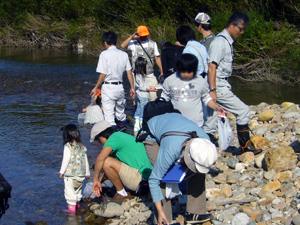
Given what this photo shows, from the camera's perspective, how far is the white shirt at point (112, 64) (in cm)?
687

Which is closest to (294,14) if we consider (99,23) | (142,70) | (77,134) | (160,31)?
(160,31)

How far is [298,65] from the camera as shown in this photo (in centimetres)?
1195

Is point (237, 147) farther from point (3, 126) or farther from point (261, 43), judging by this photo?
point (261, 43)

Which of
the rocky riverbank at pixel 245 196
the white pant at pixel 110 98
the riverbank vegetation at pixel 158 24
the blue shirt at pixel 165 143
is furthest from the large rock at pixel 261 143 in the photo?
the riverbank vegetation at pixel 158 24

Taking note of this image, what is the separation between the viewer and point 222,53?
546 cm

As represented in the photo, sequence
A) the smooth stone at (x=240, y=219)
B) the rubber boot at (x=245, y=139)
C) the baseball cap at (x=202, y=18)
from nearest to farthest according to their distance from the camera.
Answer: the smooth stone at (x=240, y=219)
the rubber boot at (x=245, y=139)
the baseball cap at (x=202, y=18)

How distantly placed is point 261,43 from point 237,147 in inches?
274

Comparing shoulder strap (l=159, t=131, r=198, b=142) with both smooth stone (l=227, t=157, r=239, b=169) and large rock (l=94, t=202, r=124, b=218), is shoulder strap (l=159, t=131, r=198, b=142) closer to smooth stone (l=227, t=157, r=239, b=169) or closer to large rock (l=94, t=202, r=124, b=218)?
large rock (l=94, t=202, r=124, b=218)

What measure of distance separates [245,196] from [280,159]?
757mm

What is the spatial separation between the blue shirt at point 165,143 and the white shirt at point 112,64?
294 centimetres

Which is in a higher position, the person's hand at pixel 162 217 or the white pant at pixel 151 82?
the white pant at pixel 151 82

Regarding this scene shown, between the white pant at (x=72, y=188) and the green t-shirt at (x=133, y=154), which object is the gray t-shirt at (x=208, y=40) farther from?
the white pant at (x=72, y=188)

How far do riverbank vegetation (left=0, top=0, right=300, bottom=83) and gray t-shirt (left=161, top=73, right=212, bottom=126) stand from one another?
7.72 m

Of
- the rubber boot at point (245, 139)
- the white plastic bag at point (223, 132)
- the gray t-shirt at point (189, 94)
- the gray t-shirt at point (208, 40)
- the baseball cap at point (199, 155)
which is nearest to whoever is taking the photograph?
the baseball cap at point (199, 155)
